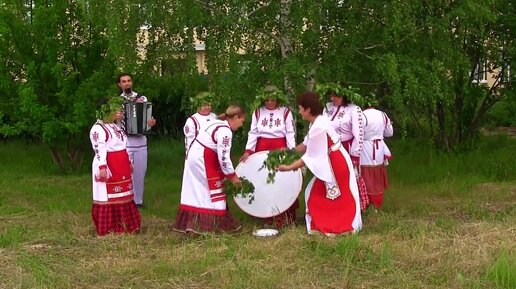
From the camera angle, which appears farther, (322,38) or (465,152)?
(465,152)

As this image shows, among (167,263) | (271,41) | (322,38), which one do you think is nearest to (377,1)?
(322,38)

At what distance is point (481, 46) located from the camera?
11.9m

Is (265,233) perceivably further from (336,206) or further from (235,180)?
(336,206)

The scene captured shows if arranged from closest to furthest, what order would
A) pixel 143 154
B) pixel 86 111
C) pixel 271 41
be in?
pixel 143 154 → pixel 271 41 → pixel 86 111

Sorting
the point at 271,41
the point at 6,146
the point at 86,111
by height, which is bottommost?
the point at 6,146

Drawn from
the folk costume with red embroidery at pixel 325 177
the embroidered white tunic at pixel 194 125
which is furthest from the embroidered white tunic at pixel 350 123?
the embroidered white tunic at pixel 194 125

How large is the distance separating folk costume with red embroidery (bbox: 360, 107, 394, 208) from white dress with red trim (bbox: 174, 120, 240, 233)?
80.1 inches

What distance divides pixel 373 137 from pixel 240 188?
204 cm

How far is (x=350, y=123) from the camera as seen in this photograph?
299 inches

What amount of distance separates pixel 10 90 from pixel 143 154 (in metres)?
3.96

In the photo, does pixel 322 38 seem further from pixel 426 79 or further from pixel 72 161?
pixel 72 161

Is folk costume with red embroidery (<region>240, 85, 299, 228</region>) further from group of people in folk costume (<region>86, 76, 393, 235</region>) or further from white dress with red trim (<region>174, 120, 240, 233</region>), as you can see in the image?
white dress with red trim (<region>174, 120, 240, 233</region>)

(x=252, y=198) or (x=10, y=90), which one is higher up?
(x=10, y=90)

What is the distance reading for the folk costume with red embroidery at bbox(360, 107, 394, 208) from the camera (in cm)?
798
